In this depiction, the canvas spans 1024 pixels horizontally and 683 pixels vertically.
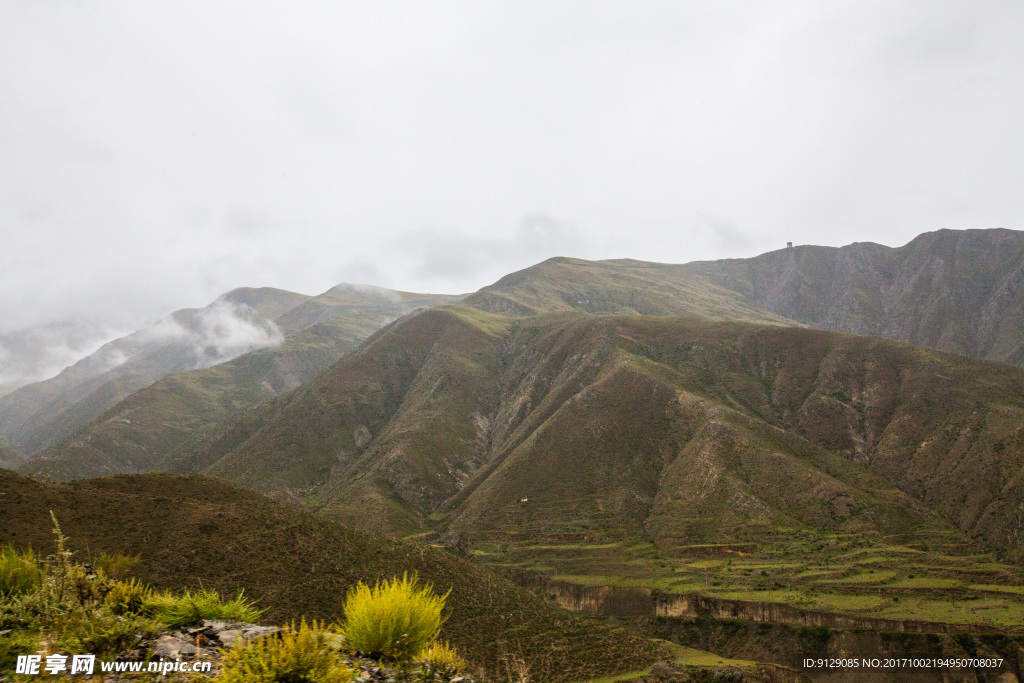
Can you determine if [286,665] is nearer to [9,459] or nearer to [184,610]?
[184,610]

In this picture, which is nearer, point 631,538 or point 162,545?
point 162,545

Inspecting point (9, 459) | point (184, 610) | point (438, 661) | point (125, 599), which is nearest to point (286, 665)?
point (438, 661)

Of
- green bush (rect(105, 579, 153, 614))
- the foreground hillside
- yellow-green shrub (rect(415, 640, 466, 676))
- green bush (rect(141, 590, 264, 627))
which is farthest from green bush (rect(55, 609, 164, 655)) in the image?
the foreground hillside

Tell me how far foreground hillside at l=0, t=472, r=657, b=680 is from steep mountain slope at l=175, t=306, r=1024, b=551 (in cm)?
4641

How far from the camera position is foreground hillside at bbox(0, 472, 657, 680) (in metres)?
30.5

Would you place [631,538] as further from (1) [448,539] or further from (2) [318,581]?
(2) [318,581]

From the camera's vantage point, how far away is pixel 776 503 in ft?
253

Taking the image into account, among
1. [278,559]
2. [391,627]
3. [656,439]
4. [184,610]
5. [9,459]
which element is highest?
[391,627]

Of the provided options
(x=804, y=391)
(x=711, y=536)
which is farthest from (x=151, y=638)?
(x=804, y=391)

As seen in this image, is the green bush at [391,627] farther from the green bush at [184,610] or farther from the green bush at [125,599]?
the green bush at [125,599]

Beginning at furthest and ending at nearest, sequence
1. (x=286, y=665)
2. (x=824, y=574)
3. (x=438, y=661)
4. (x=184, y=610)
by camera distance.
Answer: (x=824, y=574) → (x=184, y=610) → (x=438, y=661) → (x=286, y=665)

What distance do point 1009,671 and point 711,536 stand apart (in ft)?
103

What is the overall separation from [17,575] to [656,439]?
9510cm

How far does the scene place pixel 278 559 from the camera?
34219 millimetres
